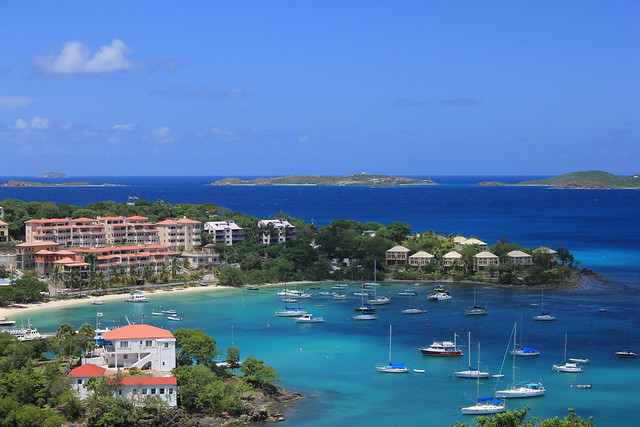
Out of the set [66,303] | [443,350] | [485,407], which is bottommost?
[485,407]

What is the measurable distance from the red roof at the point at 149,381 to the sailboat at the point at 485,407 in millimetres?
12390

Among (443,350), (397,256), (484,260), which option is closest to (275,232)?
(397,256)

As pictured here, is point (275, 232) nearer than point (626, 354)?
No

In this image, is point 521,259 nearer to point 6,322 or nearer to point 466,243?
point 466,243

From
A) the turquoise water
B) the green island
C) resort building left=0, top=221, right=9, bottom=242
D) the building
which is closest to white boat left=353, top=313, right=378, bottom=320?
the turquoise water

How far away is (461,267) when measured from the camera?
7344 cm

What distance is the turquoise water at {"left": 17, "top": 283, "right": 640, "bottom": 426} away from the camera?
35.0 m

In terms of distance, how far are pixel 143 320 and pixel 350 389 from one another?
1896 centimetres

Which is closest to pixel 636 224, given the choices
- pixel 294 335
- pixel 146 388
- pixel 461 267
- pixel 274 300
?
pixel 461 267

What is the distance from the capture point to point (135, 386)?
32.4 metres

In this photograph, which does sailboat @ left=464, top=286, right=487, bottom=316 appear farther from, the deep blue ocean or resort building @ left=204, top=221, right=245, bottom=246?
resort building @ left=204, top=221, right=245, bottom=246

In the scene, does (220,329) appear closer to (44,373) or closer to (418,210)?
(44,373)

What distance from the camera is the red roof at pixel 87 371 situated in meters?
33.0

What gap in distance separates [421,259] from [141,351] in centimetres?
4369
